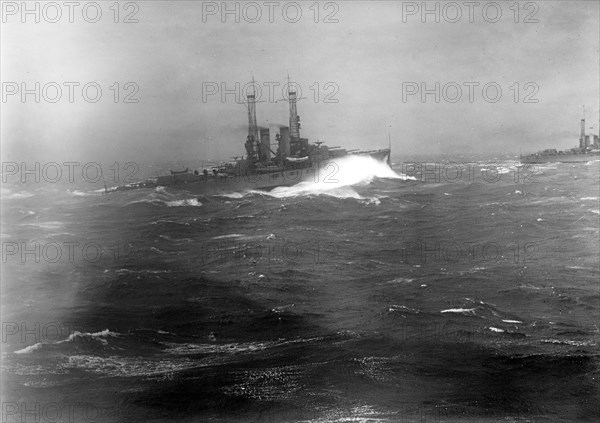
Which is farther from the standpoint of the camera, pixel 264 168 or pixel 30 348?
pixel 264 168

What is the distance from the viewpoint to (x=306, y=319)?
16.3m

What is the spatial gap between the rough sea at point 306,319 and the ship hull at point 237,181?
15097 mm

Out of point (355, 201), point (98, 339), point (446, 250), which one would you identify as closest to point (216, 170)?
point (355, 201)

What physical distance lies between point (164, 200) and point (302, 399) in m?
33.8

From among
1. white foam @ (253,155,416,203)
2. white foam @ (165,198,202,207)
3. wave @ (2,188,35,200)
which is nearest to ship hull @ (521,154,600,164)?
white foam @ (253,155,416,203)

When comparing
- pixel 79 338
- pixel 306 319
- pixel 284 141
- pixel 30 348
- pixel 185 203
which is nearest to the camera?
pixel 30 348

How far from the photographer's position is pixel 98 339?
15273mm

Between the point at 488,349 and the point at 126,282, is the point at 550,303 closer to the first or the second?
the point at 488,349

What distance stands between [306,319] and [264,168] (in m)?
35.4

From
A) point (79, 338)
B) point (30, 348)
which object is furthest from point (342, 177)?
point (30, 348)

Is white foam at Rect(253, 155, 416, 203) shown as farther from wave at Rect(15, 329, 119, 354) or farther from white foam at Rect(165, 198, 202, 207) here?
wave at Rect(15, 329, 119, 354)

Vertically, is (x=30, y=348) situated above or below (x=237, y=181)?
below

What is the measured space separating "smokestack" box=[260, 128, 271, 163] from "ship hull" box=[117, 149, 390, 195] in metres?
3.15

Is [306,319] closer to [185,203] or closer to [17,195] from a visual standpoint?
[185,203]
